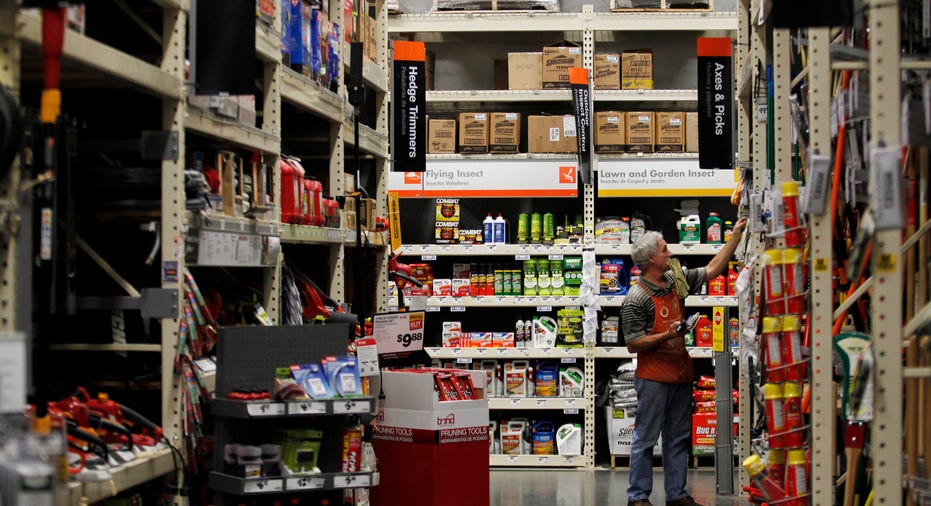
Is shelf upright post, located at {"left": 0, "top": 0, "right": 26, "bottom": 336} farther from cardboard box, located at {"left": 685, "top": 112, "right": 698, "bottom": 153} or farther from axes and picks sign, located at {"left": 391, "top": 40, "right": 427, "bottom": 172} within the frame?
cardboard box, located at {"left": 685, "top": 112, "right": 698, "bottom": 153}

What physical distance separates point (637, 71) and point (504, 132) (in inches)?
49.5

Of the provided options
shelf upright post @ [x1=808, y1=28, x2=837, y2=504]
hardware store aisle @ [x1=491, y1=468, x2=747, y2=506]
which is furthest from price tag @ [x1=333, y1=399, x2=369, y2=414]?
hardware store aisle @ [x1=491, y1=468, x2=747, y2=506]

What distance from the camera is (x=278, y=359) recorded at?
477 centimetres

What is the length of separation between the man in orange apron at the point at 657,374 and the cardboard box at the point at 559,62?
3.27m

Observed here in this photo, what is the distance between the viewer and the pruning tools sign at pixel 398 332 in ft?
21.7

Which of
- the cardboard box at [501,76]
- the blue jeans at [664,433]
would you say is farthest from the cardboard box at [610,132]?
the blue jeans at [664,433]

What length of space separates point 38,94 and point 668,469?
4.36 m

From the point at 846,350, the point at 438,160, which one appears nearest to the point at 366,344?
the point at 846,350

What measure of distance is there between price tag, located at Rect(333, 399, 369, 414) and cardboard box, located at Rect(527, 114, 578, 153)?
5.77 m

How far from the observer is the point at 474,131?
10133 millimetres

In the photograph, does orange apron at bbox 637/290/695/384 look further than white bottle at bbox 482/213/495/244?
No

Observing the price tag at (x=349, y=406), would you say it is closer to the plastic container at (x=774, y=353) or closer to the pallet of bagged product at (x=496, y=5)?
the plastic container at (x=774, y=353)

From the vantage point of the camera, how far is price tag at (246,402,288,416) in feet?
14.4

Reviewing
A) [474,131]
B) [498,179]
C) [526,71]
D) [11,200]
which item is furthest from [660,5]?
[11,200]
